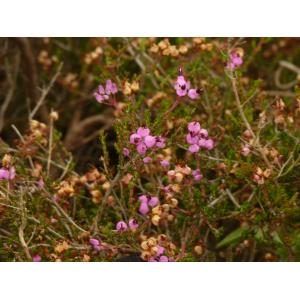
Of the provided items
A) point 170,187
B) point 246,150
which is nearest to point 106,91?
point 170,187

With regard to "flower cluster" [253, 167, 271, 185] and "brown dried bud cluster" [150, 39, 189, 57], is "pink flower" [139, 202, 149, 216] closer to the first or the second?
"flower cluster" [253, 167, 271, 185]

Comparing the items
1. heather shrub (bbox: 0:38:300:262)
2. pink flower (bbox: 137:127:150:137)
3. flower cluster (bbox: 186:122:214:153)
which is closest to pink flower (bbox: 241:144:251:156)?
heather shrub (bbox: 0:38:300:262)

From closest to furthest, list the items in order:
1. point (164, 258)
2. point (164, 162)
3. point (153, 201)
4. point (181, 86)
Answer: point (164, 258)
point (181, 86)
point (153, 201)
point (164, 162)

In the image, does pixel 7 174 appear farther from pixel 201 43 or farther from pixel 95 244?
pixel 201 43

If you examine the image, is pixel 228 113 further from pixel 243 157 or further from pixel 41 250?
pixel 41 250

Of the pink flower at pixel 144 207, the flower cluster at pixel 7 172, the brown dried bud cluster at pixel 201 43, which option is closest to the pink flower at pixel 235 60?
the brown dried bud cluster at pixel 201 43
